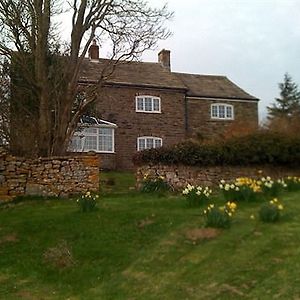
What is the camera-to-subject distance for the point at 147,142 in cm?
3522

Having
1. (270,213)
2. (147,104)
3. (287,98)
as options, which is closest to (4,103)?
(147,104)

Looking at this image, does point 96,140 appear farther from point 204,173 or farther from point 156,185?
point 156,185

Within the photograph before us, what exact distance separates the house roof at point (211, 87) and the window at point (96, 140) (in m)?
6.62

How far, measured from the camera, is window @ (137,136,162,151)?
3500 cm

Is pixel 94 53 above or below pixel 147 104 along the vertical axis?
above

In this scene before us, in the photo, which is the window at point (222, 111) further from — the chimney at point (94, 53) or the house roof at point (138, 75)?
the chimney at point (94, 53)

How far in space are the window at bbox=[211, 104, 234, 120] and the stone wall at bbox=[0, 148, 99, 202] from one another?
19.6 m

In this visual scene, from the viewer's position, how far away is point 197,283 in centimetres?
849

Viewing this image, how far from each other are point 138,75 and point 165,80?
186cm

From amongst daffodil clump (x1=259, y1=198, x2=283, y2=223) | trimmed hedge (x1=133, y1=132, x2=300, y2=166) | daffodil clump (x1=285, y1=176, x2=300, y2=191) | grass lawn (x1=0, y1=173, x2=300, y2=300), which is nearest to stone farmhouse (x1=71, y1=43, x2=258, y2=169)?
trimmed hedge (x1=133, y1=132, x2=300, y2=166)

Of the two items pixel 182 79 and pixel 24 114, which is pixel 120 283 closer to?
pixel 24 114

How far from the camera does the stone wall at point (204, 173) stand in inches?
786

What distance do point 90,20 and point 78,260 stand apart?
524 inches

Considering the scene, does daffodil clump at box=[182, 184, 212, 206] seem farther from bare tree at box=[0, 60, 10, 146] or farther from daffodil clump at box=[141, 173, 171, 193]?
bare tree at box=[0, 60, 10, 146]
